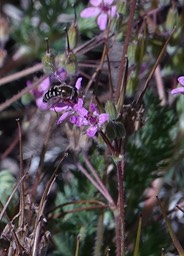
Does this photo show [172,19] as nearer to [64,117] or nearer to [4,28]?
[64,117]

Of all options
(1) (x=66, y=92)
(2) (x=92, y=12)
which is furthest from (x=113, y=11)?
(1) (x=66, y=92)

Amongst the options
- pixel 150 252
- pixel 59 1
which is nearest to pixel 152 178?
pixel 150 252

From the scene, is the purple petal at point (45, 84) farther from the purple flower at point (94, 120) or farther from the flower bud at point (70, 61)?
the purple flower at point (94, 120)

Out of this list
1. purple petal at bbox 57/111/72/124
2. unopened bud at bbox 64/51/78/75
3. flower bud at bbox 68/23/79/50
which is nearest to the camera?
purple petal at bbox 57/111/72/124

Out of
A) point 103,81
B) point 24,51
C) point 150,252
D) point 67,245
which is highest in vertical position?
point 24,51

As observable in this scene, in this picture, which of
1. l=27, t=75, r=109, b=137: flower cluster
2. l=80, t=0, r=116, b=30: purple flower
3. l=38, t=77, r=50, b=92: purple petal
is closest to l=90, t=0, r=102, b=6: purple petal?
l=80, t=0, r=116, b=30: purple flower

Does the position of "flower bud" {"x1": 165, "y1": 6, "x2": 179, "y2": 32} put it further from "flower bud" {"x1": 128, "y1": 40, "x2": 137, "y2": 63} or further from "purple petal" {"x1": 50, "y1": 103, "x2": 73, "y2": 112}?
"purple petal" {"x1": 50, "y1": 103, "x2": 73, "y2": 112}

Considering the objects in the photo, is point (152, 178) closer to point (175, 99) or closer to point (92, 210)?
point (92, 210)

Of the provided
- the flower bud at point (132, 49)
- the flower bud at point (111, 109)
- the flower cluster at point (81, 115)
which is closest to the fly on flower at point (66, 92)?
the flower cluster at point (81, 115)
